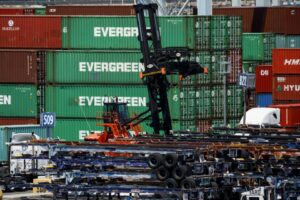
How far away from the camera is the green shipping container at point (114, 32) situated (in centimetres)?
7638

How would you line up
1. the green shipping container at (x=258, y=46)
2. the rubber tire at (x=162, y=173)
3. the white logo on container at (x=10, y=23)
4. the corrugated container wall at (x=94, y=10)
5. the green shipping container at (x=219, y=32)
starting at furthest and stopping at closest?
the corrugated container wall at (x=94, y=10) → the green shipping container at (x=258, y=46) → the white logo on container at (x=10, y=23) → the green shipping container at (x=219, y=32) → the rubber tire at (x=162, y=173)

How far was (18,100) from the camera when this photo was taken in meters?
78.4

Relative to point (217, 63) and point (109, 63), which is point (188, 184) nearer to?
point (109, 63)

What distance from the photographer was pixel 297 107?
2822 inches

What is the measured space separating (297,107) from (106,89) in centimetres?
1064

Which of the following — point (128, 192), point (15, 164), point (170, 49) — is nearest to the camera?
point (128, 192)

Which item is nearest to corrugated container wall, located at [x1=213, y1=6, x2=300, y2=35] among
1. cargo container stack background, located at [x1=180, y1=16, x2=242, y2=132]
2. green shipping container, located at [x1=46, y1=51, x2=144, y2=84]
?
cargo container stack background, located at [x1=180, y1=16, x2=242, y2=132]

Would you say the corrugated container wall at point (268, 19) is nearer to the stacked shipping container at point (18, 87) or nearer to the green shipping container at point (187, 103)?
the green shipping container at point (187, 103)

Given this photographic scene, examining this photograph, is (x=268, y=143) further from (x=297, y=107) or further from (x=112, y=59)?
(x=112, y=59)

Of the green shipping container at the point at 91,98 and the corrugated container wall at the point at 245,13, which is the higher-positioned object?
the corrugated container wall at the point at 245,13

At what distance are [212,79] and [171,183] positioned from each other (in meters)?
28.9

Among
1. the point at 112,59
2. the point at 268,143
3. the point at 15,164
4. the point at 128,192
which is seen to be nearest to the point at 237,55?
the point at 112,59

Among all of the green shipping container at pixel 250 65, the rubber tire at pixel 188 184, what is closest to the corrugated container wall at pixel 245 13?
the green shipping container at pixel 250 65

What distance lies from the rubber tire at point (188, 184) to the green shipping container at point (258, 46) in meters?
46.0
